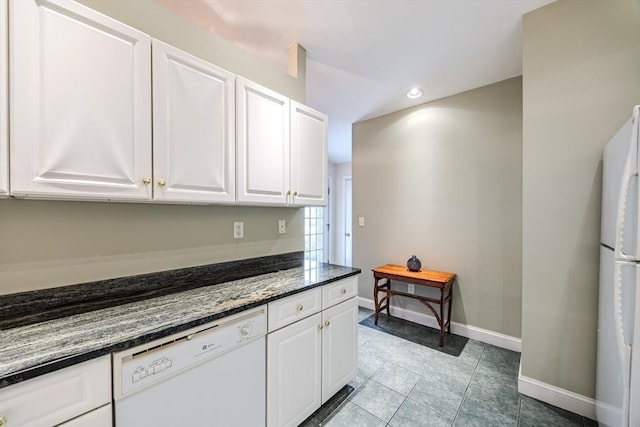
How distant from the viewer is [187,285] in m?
1.53

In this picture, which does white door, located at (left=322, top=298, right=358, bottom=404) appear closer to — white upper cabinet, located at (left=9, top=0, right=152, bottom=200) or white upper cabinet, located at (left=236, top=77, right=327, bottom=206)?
white upper cabinet, located at (left=236, top=77, right=327, bottom=206)

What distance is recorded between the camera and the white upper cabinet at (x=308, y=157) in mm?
1904

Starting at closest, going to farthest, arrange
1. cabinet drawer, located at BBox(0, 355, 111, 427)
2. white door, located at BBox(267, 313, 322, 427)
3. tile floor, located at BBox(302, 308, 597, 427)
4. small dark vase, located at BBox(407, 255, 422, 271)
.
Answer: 1. cabinet drawer, located at BBox(0, 355, 111, 427)
2. white door, located at BBox(267, 313, 322, 427)
3. tile floor, located at BBox(302, 308, 597, 427)
4. small dark vase, located at BBox(407, 255, 422, 271)

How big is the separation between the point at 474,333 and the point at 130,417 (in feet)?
9.70

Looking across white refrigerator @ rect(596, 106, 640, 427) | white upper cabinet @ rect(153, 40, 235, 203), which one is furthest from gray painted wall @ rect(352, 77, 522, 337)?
white upper cabinet @ rect(153, 40, 235, 203)

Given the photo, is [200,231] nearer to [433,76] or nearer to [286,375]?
[286,375]

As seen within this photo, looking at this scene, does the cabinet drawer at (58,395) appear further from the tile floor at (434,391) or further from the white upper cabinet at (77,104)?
the tile floor at (434,391)

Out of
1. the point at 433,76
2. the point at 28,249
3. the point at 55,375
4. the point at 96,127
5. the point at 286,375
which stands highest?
the point at 433,76

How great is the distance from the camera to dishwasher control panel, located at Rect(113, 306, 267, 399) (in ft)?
2.90

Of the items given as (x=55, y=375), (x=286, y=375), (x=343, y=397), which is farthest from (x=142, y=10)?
(x=343, y=397)

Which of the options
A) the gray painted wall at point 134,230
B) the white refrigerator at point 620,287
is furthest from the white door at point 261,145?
the white refrigerator at point 620,287

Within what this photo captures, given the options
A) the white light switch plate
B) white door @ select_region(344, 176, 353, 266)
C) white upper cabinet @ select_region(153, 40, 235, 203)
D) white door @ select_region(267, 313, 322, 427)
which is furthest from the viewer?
white door @ select_region(344, 176, 353, 266)

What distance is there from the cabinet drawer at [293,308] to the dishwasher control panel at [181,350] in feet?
0.22

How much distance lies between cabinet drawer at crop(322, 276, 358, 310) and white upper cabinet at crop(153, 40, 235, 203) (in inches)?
33.3
